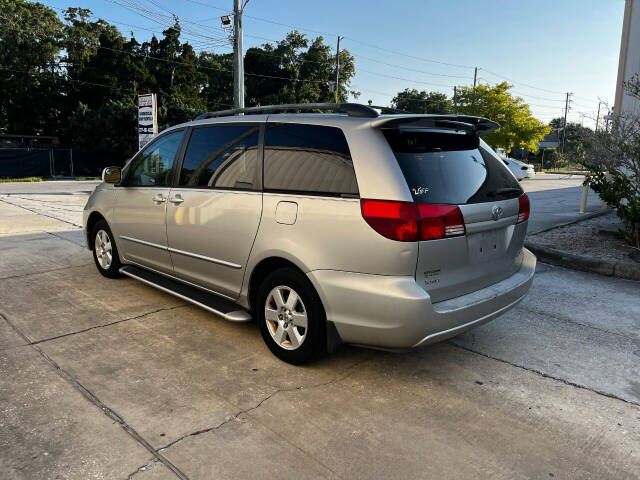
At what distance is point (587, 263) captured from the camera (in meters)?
6.43

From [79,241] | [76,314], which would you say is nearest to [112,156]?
[79,241]

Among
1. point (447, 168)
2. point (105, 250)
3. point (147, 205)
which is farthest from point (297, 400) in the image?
point (105, 250)

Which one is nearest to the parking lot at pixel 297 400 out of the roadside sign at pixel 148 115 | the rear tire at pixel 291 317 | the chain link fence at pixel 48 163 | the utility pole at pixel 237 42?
the rear tire at pixel 291 317

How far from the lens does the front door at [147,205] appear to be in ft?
15.0

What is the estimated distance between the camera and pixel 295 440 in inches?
104

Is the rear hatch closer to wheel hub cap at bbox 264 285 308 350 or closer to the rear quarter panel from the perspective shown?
the rear quarter panel

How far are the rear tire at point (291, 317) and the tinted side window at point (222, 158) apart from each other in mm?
813

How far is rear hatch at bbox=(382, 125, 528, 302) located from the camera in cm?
303

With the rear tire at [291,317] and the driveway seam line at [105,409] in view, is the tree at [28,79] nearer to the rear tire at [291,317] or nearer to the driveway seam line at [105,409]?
the driveway seam line at [105,409]

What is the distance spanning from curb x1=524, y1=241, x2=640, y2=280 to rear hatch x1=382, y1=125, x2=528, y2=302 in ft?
11.0

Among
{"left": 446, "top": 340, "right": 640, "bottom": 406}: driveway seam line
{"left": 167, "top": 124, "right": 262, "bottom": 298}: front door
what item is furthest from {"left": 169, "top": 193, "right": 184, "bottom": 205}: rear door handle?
{"left": 446, "top": 340, "right": 640, "bottom": 406}: driveway seam line

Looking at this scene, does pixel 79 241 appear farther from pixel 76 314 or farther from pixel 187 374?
pixel 187 374

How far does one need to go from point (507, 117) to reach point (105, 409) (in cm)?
4832

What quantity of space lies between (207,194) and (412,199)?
186cm
